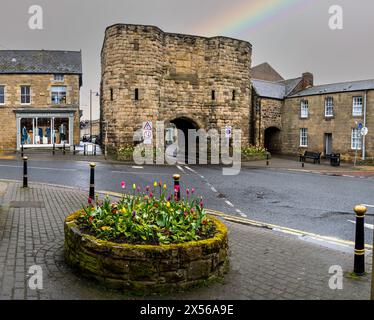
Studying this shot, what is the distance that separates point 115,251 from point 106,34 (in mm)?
26879

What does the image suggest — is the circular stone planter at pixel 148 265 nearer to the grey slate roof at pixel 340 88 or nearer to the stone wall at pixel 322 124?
the stone wall at pixel 322 124

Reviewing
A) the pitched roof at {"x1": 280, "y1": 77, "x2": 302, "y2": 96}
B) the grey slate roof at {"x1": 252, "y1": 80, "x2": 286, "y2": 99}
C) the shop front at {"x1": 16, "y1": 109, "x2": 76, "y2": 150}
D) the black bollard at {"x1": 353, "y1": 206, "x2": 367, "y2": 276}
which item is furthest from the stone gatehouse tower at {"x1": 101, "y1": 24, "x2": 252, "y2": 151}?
the black bollard at {"x1": 353, "y1": 206, "x2": 367, "y2": 276}

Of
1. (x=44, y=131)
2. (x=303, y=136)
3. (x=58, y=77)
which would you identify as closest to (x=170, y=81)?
(x=58, y=77)

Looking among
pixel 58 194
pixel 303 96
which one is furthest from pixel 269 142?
pixel 58 194

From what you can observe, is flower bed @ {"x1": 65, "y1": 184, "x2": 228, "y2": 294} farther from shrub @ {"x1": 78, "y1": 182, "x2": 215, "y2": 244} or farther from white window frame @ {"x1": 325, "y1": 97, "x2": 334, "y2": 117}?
white window frame @ {"x1": 325, "y1": 97, "x2": 334, "y2": 117}

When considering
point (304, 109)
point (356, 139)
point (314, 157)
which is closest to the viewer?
point (314, 157)

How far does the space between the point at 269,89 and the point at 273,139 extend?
521cm

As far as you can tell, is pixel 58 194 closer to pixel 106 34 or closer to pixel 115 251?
pixel 115 251

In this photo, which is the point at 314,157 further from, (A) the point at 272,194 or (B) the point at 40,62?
(B) the point at 40,62

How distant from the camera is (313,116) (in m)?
35.5

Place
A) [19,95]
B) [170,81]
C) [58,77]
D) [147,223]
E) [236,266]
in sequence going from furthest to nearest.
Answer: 1. [58,77]
2. [19,95]
3. [170,81]
4. [236,266]
5. [147,223]

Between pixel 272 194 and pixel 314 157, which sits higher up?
pixel 314 157

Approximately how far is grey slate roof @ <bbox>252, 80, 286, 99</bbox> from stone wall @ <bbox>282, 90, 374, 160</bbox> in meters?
1.47

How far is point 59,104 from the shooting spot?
33.3 metres
